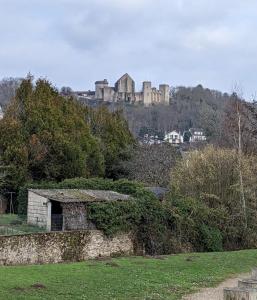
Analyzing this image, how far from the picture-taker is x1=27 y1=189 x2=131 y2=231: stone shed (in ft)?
108

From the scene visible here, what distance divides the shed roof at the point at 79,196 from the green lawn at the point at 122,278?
6640mm

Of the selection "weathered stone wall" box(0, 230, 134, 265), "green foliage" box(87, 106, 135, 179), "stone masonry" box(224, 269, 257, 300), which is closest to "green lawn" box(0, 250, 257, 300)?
"weathered stone wall" box(0, 230, 134, 265)

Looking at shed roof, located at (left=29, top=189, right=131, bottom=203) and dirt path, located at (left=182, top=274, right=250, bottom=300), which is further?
shed roof, located at (left=29, top=189, right=131, bottom=203)

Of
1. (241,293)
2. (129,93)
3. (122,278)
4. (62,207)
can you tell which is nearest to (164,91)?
(129,93)

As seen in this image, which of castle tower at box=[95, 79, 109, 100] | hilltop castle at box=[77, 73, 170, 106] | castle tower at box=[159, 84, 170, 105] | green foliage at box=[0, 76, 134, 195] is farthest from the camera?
castle tower at box=[159, 84, 170, 105]

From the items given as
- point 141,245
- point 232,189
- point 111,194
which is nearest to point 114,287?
point 141,245

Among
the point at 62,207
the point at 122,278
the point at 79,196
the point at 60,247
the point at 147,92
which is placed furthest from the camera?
the point at 147,92

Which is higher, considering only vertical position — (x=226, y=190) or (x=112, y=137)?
(x=112, y=137)

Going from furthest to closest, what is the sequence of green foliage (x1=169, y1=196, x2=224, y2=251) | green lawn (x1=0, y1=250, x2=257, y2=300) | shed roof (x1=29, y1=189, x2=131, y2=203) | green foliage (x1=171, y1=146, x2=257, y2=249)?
green foliage (x1=171, y1=146, x2=257, y2=249) → green foliage (x1=169, y1=196, x2=224, y2=251) → shed roof (x1=29, y1=189, x2=131, y2=203) → green lawn (x1=0, y1=250, x2=257, y2=300)

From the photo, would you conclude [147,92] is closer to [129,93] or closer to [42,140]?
[129,93]

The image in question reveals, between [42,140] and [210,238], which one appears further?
[42,140]

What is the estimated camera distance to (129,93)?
171m

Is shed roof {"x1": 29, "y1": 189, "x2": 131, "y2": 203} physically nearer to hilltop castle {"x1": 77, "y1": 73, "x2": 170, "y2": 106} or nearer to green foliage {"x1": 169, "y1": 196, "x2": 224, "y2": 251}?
green foliage {"x1": 169, "y1": 196, "x2": 224, "y2": 251}

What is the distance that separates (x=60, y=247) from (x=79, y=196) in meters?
5.23
